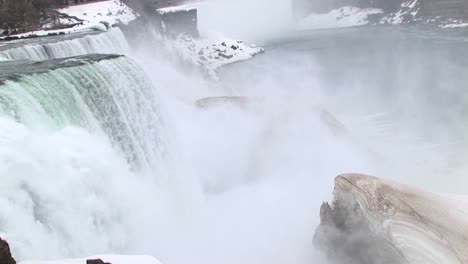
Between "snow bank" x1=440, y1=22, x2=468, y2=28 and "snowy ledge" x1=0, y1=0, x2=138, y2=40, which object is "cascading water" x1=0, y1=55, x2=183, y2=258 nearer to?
"snowy ledge" x1=0, y1=0, x2=138, y2=40

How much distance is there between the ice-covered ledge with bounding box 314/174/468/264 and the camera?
7152mm

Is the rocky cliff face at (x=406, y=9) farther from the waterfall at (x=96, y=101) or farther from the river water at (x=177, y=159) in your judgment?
the waterfall at (x=96, y=101)

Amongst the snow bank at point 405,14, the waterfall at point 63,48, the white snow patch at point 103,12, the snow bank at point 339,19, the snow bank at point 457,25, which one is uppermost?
the waterfall at point 63,48

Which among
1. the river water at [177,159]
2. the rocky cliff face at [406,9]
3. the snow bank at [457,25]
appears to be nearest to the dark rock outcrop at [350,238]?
the river water at [177,159]

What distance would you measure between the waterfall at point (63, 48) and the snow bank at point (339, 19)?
57004 mm

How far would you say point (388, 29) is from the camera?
2419 inches

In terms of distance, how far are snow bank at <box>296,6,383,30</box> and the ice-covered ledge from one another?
66.1 metres

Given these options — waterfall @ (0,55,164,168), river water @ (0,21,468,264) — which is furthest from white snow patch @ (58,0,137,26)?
waterfall @ (0,55,164,168)

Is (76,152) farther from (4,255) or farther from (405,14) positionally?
(405,14)

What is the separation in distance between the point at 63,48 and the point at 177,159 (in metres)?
5.72

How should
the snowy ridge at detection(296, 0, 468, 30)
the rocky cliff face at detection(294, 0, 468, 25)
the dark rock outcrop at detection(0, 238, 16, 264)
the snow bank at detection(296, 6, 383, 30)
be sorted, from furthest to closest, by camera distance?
the snow bank at detection(296, 6, 383, 30), the snowy ridge at detection(296, 0, 468, 30), the rocky cliff face at detection(294, 0, 468, 25), the dark rock outcrop at detection(0, 238, 16, 264)

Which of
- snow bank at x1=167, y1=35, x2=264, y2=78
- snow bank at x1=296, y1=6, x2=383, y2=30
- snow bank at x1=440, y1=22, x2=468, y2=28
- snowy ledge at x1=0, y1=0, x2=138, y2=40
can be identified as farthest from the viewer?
snow bank at x1=296, y1=6, x2=383, y2=30

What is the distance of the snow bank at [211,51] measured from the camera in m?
36.4

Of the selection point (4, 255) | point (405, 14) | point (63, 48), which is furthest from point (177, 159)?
point (405, 14)
